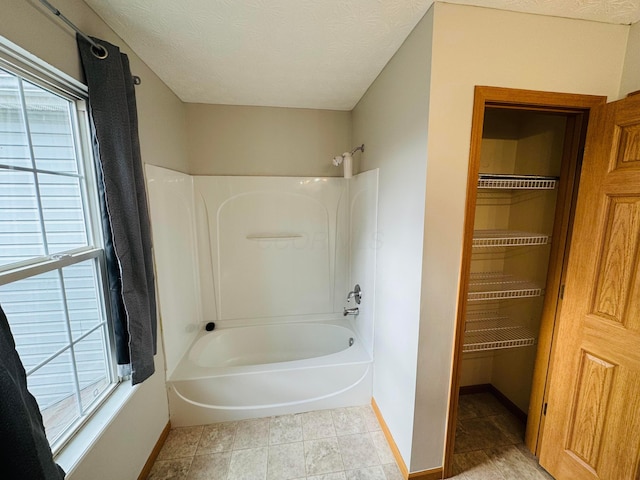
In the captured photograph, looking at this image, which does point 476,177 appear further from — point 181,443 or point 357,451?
point 181,443

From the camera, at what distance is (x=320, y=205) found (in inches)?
102

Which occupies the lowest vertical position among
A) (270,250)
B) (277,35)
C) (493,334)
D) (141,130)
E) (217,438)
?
(217,438)

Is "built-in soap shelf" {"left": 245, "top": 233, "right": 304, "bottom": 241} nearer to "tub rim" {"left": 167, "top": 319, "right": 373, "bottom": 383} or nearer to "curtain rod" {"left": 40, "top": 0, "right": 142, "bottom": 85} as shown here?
"tub rim" {"left": 167, "top": 319, "right": 373, "bottom": 383}

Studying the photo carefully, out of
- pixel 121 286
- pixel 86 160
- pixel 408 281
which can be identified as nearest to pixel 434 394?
pixel 408 281

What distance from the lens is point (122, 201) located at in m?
1.25

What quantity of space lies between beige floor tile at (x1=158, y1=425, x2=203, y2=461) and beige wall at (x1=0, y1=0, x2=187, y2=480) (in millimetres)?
116

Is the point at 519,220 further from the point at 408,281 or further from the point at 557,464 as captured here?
the point at 557,464

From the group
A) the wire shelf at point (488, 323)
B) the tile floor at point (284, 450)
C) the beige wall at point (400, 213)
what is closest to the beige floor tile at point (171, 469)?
the tile floor at point (284, 450)

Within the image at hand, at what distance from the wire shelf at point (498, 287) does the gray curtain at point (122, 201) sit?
1.74m

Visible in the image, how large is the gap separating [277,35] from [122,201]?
1.16 m

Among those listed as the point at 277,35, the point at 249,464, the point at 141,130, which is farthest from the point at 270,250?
the point at 277,35

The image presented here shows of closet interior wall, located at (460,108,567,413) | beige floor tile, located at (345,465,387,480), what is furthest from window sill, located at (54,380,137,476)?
closet interior wall, located at (460,108,567,413)

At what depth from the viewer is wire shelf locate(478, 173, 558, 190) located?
148 centimetres

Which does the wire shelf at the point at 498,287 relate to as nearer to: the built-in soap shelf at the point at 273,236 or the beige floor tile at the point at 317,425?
the beige floor tile at the point at 317,425
